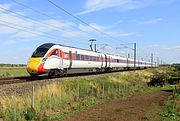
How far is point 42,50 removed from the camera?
29.8 meters

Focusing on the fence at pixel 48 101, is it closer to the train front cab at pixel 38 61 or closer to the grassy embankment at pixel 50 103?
the grassy embankment at pixel 50 103

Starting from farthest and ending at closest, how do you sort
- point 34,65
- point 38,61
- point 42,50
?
1. point 42,50
2. point 38,61
3. point 34,65

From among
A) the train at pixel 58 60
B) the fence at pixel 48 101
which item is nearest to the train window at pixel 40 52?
the train at pixel 58 60

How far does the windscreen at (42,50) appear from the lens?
2926 cm

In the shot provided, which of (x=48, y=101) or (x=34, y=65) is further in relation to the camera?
(x=34, y=65)

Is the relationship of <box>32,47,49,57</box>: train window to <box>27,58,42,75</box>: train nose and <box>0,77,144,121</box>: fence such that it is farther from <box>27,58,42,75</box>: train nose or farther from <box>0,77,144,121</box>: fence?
<box>0,77,144,121</box>: fence

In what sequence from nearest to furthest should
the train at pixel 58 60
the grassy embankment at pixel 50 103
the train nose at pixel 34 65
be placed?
the grassy embankment at pixel 50 103 → the train nose at pixel 34 65 → the train at pixel 58 60

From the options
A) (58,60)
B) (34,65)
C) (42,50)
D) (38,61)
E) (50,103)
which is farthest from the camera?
(58,60)

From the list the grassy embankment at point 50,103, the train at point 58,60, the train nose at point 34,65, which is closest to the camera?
the grassy embankment at point 50,103

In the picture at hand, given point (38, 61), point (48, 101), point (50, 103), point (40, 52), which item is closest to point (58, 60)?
point (40, 52)

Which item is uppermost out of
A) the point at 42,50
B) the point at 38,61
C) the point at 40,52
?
the point at 42,50

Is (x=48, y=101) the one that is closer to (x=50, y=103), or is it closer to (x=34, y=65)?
(x=50, y=103)

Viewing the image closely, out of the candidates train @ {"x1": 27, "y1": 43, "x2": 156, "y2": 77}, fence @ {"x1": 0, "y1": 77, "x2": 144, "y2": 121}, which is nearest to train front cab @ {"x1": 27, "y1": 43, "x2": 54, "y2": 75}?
train @ {"x1": 27, "y1": 43, "x2": 156, "y2": 77}

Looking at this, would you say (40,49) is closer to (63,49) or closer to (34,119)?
(63,49)
